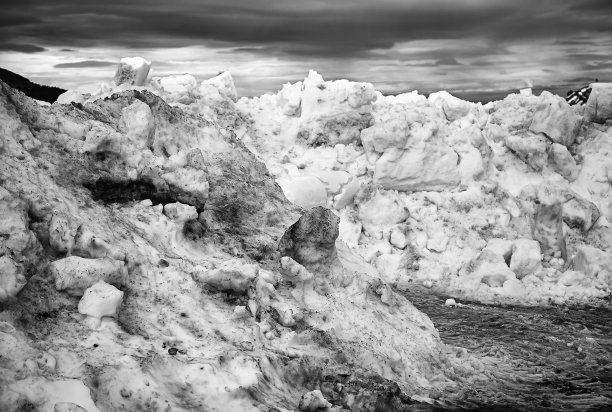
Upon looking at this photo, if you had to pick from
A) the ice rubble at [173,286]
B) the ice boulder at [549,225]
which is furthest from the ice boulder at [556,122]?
the ice rubble at [173,286]

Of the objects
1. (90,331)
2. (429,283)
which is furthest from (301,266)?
(429,283)

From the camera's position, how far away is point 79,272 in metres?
7.72

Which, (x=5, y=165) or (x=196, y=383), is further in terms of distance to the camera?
(x=5, y=165)

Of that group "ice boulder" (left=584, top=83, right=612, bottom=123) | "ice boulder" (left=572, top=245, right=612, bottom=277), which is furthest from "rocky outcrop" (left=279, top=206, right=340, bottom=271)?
"ice boulder" (left=584, top=83, right=612, bottom=123)

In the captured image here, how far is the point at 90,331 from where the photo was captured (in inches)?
293

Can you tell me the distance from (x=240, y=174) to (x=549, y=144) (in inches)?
539

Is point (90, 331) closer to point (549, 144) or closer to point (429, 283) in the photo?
point (429, 283)

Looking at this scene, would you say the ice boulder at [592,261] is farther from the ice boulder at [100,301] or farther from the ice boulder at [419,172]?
the ice boulder at [100,301]

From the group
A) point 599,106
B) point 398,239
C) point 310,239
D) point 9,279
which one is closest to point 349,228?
point 398,239

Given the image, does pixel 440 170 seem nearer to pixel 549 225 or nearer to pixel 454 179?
pixel 454 179

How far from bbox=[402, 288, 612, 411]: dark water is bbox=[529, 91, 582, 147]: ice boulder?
753 centimetres

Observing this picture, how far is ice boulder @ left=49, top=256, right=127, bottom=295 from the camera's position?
302 inches

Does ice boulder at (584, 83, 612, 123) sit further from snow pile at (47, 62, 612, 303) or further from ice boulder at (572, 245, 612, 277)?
ice boulder at (572, 245, 612, 277)

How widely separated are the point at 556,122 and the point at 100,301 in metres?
18.4
